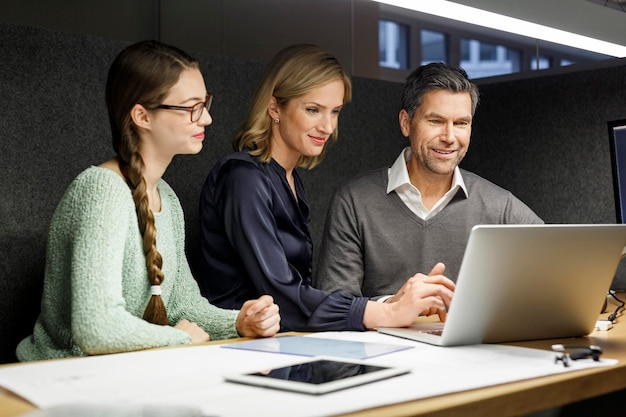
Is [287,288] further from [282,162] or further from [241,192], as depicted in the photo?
[282,162]

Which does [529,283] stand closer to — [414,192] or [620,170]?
[414,192]

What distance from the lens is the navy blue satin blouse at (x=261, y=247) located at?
56.1 inches

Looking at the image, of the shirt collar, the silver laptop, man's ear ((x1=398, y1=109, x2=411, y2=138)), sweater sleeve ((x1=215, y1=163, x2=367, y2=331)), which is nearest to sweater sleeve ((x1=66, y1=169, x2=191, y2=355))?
sweater sleeve ((x1=215, y1=163, x2=367, y2=331))

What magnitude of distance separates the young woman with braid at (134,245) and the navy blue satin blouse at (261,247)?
10 centimetres

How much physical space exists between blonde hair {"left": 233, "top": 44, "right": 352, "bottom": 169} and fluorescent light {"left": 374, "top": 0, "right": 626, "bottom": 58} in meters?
0.28

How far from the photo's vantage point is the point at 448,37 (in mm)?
10352

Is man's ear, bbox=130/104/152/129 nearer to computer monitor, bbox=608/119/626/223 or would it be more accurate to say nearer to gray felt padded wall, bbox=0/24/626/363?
gray felt padded wall, bbox=0/24/626/363

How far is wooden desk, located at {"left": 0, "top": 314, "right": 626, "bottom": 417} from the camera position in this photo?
2.57ft

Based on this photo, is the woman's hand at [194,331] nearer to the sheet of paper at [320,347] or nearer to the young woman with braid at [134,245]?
the young woman with braid at [134,245]

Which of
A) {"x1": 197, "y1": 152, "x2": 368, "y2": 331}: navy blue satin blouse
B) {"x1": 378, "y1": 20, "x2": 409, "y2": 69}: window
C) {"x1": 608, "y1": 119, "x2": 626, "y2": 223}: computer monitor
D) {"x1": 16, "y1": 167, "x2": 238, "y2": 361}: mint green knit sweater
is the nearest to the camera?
{"x1": 16, "y1": 167, "x2": 238, "y2": 361}: mint green knit sweater

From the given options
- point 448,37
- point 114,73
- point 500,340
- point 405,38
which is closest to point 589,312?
point 500,340

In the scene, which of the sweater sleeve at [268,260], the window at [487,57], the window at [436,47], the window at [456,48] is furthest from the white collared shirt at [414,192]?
the window at [487,57]

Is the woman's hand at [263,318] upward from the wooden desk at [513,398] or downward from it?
upward

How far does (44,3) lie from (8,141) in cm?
107
